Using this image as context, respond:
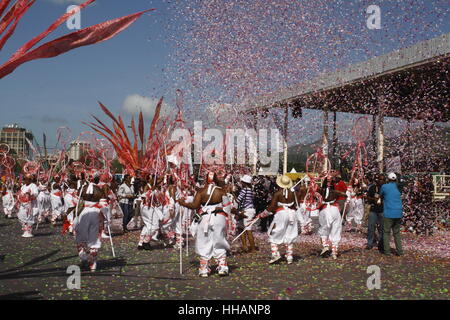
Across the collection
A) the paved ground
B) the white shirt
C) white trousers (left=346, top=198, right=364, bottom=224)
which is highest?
the white shirt

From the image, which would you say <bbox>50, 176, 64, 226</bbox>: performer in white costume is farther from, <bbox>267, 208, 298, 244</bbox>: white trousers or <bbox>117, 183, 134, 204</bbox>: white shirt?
<bbox>267, 208, 298, 244</bbox>: white trousers

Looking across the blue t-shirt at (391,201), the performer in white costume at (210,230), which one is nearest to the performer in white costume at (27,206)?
the performer in white costume at (210,230)

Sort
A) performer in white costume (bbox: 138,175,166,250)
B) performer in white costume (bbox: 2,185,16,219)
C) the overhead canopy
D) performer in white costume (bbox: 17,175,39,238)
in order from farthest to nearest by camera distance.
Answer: performer in white costume (bbox: 2,185,16,219), the overhead canopy, performer in white costume (bbox: 17,175,39,238), performer in white costume (bbox: 138,175,166,250)

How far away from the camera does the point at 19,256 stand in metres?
9.40

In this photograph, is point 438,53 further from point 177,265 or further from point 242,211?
point 177,265

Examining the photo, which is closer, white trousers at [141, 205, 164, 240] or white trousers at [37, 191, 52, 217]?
white trousers at [141, 205, 164, 240]

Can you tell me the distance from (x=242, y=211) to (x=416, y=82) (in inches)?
554

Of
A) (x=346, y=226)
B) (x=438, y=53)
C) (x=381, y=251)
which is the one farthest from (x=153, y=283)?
(x=438, y=53)

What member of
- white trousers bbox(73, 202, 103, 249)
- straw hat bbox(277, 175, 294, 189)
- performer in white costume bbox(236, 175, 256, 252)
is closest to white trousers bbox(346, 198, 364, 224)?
performer in white costume bbox(236, 175, 256, 252)

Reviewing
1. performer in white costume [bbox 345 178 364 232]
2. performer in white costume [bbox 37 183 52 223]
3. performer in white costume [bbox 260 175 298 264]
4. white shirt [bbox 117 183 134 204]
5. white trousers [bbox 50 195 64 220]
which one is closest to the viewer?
performer in white costume [bbox 260 175 298 264]

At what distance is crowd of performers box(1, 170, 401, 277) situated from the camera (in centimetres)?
762

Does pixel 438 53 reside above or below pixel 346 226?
above

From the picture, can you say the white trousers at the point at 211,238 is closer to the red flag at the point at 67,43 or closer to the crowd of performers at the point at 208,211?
the crowd of performers at the point at 208,211

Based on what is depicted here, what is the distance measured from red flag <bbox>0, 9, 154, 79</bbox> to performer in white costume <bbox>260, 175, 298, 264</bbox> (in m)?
4.83
